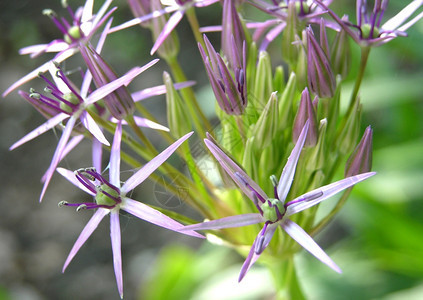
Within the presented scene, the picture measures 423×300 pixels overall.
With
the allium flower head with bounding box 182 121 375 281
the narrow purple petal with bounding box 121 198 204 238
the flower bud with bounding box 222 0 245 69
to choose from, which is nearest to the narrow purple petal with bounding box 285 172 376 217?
the allium flower head with bounding box 182 121 375 281

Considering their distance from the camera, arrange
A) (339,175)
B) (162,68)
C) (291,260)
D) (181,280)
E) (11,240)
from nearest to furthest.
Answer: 1. (291,260)
2. (339,175)
3. (181,280)
4. (11,240)
5. (162,68)

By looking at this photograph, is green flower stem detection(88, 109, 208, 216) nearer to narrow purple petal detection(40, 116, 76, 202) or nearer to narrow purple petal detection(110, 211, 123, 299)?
narrow purple petal detection(40, 116, 76, 202)

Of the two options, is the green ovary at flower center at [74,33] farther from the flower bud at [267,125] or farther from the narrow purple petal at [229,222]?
the narrow purple petal at [229,222]

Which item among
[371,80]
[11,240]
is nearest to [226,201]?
[371,80]

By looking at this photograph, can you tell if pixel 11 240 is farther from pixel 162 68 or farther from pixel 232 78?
pixel 232 78

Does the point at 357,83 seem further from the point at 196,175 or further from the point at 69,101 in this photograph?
the point at 69,101

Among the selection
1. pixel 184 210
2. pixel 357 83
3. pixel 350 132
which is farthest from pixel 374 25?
pixel 184 210

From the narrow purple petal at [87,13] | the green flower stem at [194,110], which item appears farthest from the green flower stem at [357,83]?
the narrow purple petal at [87,13]
